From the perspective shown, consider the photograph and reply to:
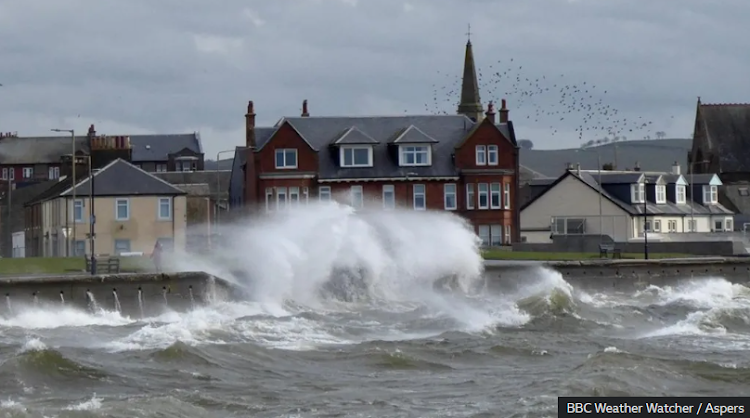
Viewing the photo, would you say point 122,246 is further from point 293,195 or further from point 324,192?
point 324,192

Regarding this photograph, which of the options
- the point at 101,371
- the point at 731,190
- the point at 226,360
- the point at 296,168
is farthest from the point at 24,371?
the point at 731,190

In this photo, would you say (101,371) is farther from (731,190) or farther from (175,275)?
(731,190)

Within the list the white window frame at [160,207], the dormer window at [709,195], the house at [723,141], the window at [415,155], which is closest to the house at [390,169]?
the window at [415,155]

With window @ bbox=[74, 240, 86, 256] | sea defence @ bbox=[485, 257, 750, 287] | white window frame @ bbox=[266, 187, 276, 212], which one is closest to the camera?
sea defence @ bbox=[485, 257, 750, 287]

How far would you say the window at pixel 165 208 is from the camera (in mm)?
66625

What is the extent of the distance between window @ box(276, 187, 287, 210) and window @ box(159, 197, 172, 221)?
18.2 ft

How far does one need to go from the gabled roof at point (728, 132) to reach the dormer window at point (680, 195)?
20.9 meters

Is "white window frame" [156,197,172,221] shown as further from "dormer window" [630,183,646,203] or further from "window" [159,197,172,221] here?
"dormer window" [630,183,646,203]

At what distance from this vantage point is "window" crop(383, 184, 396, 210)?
70375 millimetres

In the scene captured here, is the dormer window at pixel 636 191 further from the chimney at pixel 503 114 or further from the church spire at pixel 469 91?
A: the church spire at pixel 469 91

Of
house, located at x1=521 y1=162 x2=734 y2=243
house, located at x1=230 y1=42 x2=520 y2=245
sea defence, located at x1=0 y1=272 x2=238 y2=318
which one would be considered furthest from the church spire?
sea defence, located at x1=0 y1=272 x2=238 y2=318

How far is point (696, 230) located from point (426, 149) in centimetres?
2166

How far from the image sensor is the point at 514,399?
2209cm

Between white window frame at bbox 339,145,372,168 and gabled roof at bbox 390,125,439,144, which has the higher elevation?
gabled roof at bbox 390,125,439,144
